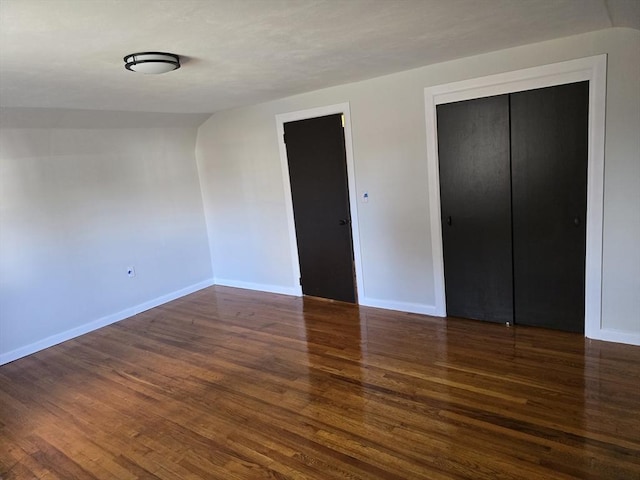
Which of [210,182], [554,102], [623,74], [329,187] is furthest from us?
[210,182]

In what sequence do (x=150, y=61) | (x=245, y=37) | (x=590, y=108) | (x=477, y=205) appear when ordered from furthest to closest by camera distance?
(x=477, y=205) < (x=590, y=108) < (x=150, y=61) < (x=245, y=37)

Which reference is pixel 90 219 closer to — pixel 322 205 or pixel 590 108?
pixel 322 205

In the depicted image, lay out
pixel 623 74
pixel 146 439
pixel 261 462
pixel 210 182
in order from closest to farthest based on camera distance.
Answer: pixel 261 462 < pixel 146 439 < pixel 623 74 < pixel 210 182

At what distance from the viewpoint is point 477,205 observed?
3.62m

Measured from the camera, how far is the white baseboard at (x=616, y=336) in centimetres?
312

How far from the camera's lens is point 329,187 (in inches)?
175

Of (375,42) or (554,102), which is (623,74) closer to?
(554,102)

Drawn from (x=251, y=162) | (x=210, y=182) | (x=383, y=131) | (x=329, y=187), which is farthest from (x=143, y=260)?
(x=383, y=131)

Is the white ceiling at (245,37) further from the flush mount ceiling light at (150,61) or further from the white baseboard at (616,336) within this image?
the white baseboard at (616,336)

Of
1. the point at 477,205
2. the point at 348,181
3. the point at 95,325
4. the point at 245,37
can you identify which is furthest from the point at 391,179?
the point at 95,325

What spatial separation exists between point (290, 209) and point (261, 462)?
9.88 feet

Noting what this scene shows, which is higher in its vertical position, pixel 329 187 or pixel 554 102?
pixel 554 102

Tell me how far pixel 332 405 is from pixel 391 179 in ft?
7.11

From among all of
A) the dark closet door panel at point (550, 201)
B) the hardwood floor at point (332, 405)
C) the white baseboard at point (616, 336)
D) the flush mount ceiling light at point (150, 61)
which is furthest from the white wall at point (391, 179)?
the flush mount ceiling light at point (150, 61)
